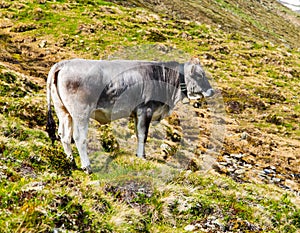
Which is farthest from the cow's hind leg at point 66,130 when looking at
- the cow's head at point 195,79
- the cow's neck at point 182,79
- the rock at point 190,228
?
the rock at point 190,228

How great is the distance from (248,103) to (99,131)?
1530 cm

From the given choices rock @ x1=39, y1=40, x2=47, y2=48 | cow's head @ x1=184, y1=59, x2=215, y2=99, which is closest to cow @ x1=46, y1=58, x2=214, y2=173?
cow's head @ x1=184, y1=59, x2=215, y2=99

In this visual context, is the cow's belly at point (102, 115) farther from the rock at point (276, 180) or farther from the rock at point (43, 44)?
the rock at point (43, 44)

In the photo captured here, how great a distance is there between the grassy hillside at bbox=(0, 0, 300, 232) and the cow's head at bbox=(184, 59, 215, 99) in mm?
2357

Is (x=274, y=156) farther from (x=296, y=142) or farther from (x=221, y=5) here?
(x=221, y=5)

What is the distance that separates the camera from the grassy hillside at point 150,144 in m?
6.58

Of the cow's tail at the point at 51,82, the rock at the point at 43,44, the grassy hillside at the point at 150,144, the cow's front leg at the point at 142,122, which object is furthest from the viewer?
the rock at the point at 43,44

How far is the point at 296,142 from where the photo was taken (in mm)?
19766

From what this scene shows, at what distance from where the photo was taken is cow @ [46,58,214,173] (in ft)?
29.2

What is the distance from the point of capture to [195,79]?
10.7 metres

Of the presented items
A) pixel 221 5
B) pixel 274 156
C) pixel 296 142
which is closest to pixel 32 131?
pixel 274 156

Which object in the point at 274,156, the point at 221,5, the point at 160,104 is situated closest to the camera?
the point at 160,104

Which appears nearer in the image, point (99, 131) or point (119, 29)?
point (99, 131)

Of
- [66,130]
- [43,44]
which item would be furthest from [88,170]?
[43,44]
